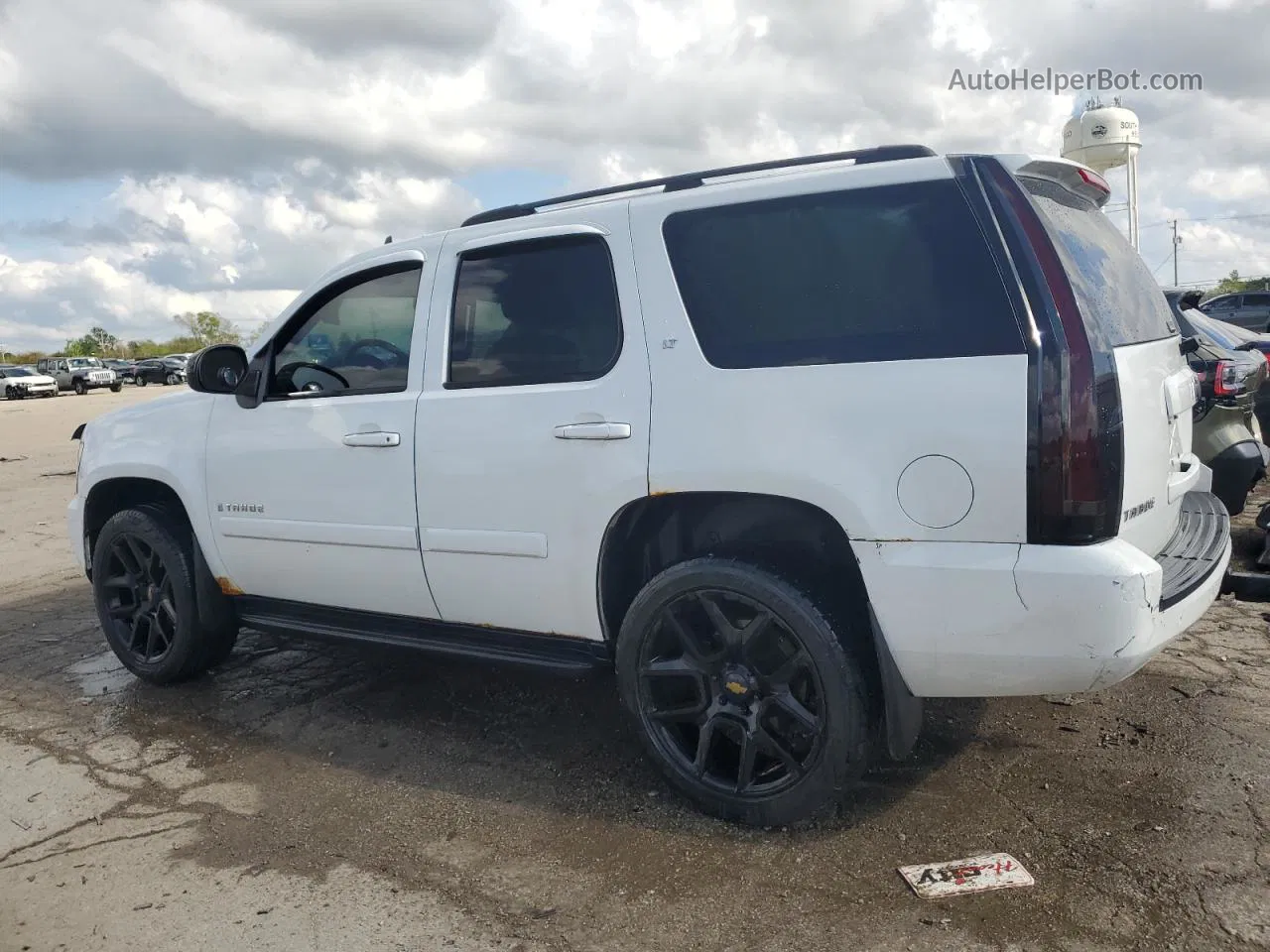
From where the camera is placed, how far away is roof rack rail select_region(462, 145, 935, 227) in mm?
2943

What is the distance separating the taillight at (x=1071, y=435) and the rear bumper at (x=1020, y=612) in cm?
7

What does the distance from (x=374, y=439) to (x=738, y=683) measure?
163cm

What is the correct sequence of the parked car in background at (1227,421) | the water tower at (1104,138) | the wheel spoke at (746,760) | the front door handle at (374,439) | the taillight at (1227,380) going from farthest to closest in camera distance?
the water tower at (1104,138), the taillight at (1227,380), the parked car in background at (1227,421), the front door handle at (374,439), the wheel spoke at (746,760)

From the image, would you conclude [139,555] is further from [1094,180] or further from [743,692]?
[1094,180]

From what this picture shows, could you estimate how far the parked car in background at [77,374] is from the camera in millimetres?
45562

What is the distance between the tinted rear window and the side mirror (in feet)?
10.4

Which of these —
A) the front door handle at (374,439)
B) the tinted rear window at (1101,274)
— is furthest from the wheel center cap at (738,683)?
the front door handle at (374,439)

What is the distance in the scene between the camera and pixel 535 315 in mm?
3453

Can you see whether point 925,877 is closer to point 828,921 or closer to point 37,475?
point 828,921

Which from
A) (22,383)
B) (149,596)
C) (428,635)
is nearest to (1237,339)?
(428,635)

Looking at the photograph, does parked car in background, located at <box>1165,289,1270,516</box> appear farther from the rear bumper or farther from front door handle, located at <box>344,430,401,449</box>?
front door handle, located at <box>344,430,401,449</box>

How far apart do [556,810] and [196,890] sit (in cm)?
109

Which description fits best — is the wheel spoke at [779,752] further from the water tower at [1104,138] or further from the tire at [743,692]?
the water tower at [1104,138]

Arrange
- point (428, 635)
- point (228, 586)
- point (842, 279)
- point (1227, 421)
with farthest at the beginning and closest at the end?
→ point (1227, 421), point (228, 586), point (428, 635), point (842, 279)
